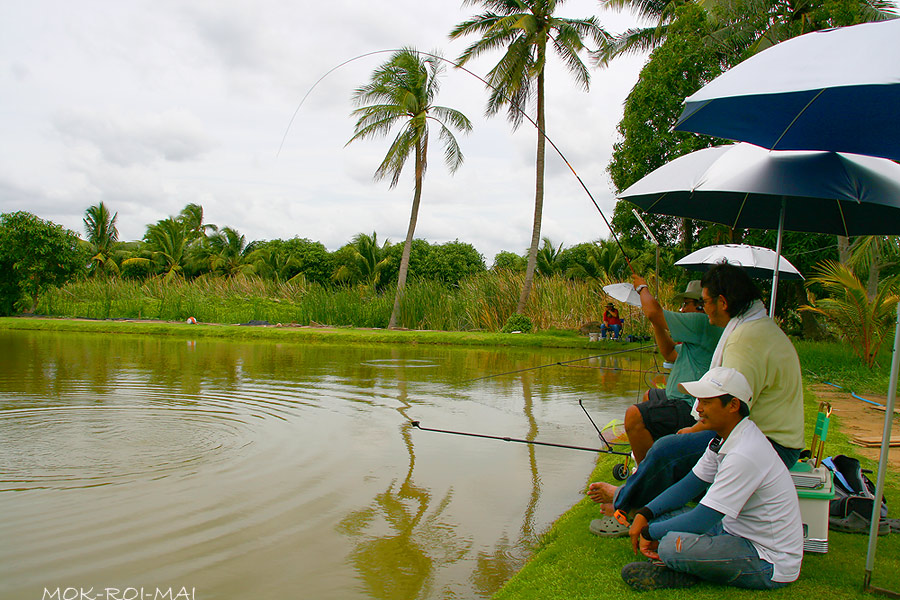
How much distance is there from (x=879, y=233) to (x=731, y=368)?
215cm

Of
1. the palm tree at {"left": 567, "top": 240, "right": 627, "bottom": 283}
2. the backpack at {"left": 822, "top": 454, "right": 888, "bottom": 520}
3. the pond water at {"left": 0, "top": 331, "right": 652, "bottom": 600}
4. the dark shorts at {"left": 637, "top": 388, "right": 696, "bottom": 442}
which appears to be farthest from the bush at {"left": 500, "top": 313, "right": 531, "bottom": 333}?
the dark shorts at {"left": 637, "top": 388, "right": 696, "bottom": 442}

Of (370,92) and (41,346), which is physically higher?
(370,92)

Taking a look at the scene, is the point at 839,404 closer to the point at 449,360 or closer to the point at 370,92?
the point at 449,360

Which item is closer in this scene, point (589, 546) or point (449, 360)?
point (589, 546)

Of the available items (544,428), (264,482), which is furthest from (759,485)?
(544,428)

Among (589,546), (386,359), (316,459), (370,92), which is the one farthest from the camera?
(370,92)

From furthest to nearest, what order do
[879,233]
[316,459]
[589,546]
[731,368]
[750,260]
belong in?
1. [750,260]
2. [316,459]
3. [879,233]
4. [589,546]
5. [731,368]

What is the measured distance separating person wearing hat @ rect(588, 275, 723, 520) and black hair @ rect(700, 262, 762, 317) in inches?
21.7

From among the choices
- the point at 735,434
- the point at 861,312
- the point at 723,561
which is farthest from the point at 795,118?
the point at 861,312

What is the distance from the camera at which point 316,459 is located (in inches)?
231

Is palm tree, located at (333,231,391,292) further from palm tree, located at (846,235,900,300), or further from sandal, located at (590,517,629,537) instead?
sandal, located at (590,517,629,537)

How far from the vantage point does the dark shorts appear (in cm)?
380

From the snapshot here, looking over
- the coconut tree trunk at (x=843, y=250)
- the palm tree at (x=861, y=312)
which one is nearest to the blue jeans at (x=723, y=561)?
the palm tree at (x=861, y=312)

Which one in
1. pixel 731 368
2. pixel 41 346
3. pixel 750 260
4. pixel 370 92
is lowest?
pixel 41 346
